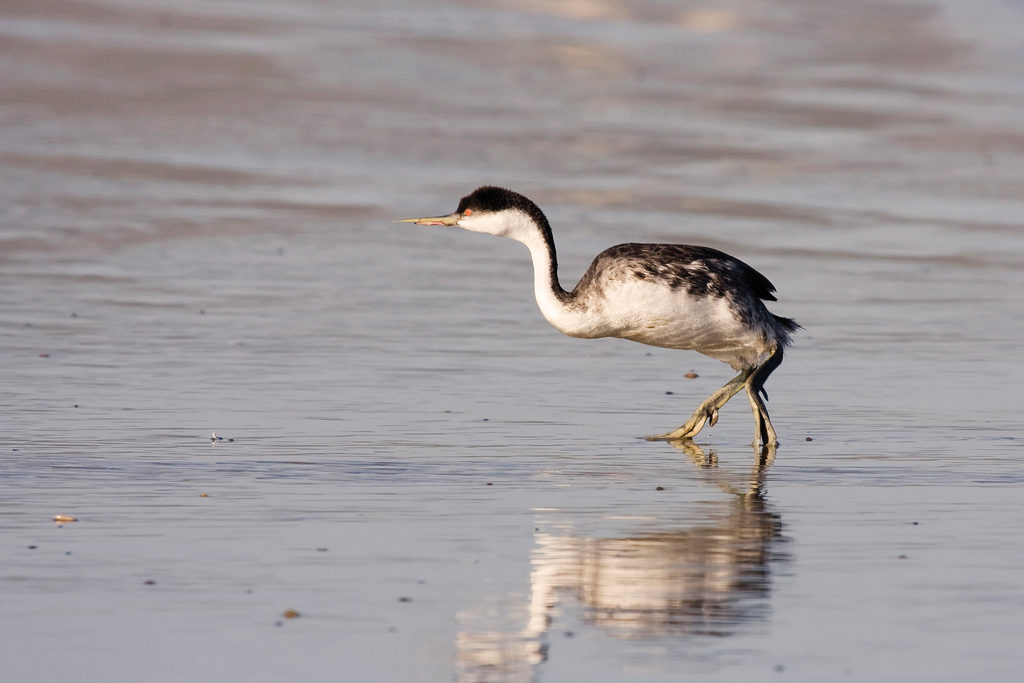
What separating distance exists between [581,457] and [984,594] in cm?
285

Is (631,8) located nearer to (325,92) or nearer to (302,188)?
(325,92)

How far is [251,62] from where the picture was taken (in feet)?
74.3

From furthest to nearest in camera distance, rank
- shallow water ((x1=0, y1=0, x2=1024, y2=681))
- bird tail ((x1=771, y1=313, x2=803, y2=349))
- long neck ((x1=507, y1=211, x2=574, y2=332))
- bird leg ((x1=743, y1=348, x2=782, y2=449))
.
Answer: bird tail ((x1=771, y1=313, x2=803, y2=349)), long neck ((x1=507, y1=211, x2=574, y2=332)), bird leg ((x1=743, y1=348, x2=782, y2=449)), shallow water ((x1=0, y1=0, x2=1024, y2=681))

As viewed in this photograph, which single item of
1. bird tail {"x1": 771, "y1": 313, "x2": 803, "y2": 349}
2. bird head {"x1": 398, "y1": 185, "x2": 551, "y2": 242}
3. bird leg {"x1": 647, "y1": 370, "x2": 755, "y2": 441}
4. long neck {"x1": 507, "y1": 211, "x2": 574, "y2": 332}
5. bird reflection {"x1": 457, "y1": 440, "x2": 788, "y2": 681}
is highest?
bird head {"x1": 398, "y1": 185, "x2": 551, "y2": 242}

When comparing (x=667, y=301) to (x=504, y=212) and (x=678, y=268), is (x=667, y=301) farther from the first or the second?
(x=504, y=212)

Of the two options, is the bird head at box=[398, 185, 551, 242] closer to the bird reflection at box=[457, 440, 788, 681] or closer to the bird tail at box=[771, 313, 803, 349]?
the bird tail at box=[771, 313, 803, 349]

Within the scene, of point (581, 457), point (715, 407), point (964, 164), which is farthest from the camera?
point (964, 164)

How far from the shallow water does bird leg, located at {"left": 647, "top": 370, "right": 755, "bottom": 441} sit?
0.40 feet

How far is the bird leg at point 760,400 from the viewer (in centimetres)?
941

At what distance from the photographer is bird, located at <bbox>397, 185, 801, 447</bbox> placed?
31.2ft

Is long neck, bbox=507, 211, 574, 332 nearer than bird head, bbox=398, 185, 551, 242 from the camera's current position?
Yes

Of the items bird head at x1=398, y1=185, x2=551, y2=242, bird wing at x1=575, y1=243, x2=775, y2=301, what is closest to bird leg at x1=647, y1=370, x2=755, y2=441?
bird wing at x1=575, y1=243, x2=775, y2=301

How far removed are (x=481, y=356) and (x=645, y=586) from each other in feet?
18.1

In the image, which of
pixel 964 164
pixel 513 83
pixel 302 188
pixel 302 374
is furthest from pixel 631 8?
pixel 302 374
